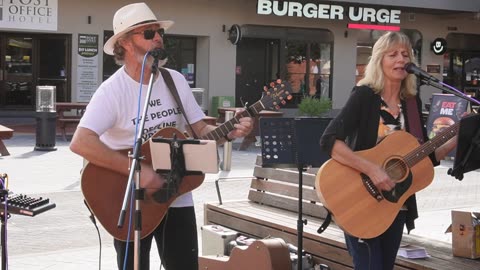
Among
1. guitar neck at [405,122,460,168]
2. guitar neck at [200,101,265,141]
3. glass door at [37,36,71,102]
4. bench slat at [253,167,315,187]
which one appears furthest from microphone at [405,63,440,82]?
glass door at [37,36,71,102]

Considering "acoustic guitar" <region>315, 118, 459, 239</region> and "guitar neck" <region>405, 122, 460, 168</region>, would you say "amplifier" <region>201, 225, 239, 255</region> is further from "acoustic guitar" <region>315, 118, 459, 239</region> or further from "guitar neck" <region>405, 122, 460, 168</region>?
"guitar neck" <region>405, 122, 460, 168</region>

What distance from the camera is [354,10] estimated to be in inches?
866

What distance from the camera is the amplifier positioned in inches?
222

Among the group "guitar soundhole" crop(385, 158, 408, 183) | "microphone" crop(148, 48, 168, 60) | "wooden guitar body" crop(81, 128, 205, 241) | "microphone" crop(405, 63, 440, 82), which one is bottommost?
"wooden guitar body" crop(81, 128, 205, 241)

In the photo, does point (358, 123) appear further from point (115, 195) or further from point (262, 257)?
point (262, 257)

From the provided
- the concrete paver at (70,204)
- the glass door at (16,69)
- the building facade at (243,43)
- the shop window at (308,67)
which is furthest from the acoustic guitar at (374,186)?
the shop window at (308,67)

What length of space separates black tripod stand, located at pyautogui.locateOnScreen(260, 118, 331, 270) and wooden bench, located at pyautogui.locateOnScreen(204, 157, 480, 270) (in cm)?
30

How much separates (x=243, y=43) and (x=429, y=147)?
18208 mm

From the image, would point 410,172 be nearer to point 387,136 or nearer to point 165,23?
point 387,136

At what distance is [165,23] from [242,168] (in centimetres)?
899

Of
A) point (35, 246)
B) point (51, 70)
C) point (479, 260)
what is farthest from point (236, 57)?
point (479, 260)

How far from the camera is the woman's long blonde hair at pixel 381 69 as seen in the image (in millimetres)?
3805

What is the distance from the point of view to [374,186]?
3742 mm

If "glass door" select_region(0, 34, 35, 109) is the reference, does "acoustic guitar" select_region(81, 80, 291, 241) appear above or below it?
below
